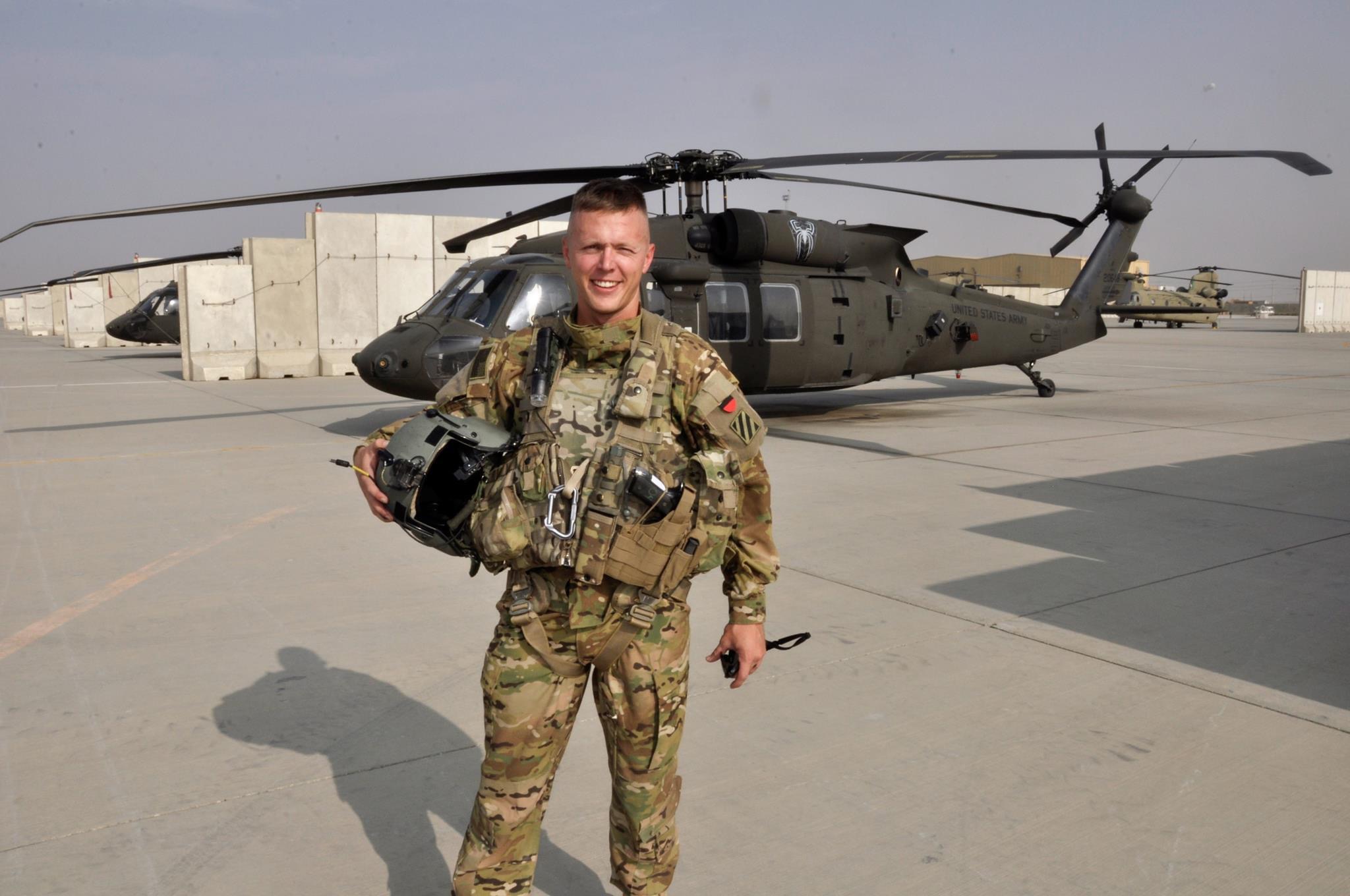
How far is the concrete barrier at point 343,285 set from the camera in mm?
19484

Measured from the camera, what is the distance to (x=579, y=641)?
229cm

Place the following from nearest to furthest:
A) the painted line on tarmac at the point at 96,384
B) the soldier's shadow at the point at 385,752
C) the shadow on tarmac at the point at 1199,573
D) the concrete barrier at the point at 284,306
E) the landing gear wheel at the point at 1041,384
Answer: the soldier's shadow at the point at 385,752 < the shadow on tarmac at the point at 1199,573 < the landing gear wheel at the point at 1041,384 < the painted line on tarmac at the point at 96,384 < the concrete barrier at the point at 284,306

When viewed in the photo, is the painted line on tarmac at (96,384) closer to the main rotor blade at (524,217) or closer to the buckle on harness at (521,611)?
the main rotor blade at (524,217)

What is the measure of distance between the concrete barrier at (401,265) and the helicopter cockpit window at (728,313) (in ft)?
35.3

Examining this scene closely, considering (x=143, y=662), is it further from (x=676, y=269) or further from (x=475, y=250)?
(x=475, y=250)

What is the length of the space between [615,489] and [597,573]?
0.61 ft

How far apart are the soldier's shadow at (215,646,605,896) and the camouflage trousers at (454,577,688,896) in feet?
1.61

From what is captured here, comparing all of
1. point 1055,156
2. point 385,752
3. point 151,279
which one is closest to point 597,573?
point 385,752

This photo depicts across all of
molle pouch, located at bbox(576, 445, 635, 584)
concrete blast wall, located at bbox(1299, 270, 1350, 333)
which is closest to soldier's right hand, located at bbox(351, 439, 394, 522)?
molle pouch, located at bbox(576, 445, 635, 584)

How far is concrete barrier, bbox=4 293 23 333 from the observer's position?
203 feet

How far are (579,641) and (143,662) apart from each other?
293 centimetres

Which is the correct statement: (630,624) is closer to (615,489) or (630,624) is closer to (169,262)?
(615,489)

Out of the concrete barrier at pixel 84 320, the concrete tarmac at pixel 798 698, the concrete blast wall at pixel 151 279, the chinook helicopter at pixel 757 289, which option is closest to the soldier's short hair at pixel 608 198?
the concrete tarmac at pixel 798 698

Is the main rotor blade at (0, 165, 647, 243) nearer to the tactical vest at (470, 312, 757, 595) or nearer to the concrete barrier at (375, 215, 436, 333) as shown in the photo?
the tactical vest at (470, 312, 757, 595)
